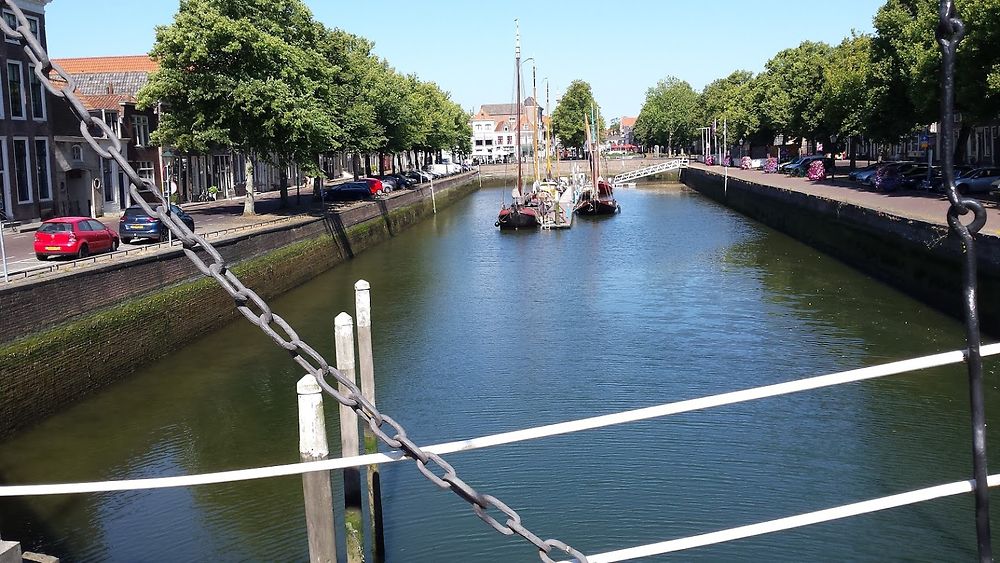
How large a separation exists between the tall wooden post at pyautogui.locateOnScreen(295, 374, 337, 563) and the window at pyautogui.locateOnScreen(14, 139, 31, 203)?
29.6 m

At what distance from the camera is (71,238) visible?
2234 cm

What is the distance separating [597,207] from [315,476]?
48503mm

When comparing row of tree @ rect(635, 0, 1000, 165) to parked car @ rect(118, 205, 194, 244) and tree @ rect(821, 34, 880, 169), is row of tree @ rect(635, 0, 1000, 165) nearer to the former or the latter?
tree @ rect(821, 34, 880, 169)

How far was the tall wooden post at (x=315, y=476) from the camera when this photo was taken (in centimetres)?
564

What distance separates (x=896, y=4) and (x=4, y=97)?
109 ft

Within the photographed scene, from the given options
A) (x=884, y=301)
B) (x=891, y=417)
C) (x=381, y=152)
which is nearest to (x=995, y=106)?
(x=884, y=301)

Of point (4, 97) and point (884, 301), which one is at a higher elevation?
point (4, 97)

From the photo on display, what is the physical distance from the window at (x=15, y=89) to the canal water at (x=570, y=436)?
11768 millimetres

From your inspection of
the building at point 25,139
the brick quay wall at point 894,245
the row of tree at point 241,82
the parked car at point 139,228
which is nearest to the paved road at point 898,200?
the brick quay wall at point 894,245

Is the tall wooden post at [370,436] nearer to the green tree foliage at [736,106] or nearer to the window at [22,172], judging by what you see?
the window at [22,172]

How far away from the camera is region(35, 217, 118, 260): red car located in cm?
2206

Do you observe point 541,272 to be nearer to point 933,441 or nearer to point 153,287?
point 153,287

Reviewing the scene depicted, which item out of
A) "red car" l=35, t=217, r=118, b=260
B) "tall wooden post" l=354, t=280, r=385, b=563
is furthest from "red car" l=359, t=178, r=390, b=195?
"tall wooden post" l=354, t=280, r=385, b=563

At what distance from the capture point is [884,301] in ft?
79.7
